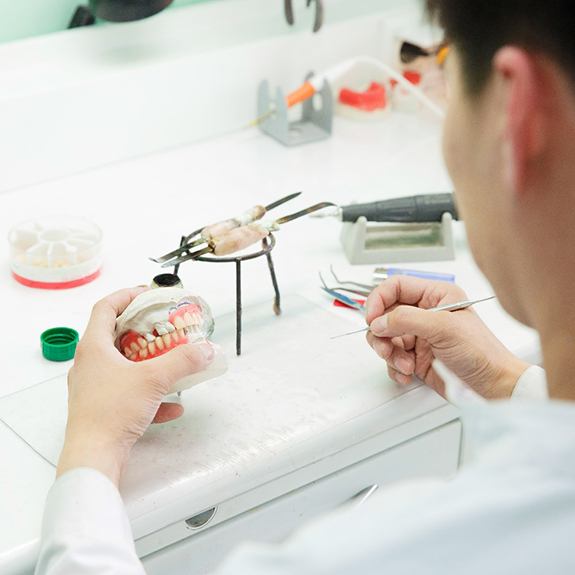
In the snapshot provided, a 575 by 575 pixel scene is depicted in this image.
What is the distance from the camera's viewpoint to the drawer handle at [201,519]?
1.03 meters

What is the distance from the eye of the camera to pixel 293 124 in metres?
1.79

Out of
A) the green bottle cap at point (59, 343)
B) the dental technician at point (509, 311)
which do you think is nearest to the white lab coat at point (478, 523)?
the dental technician at point (509, 311)

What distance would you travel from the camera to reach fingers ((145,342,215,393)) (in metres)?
0.99

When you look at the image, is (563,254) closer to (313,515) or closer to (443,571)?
(443,571)

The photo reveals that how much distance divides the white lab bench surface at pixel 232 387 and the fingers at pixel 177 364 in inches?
2.9

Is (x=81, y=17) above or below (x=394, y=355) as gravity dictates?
above

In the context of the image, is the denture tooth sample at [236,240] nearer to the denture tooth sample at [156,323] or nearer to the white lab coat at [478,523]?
the denture tooth sample at [156,323]

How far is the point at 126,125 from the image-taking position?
5.31 feet

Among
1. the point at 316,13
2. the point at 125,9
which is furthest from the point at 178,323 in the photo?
the point at 316,13

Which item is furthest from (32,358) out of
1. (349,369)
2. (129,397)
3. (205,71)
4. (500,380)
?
(205,71)

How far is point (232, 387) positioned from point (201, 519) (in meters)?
0.14

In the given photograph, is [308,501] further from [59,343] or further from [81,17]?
[81,17]

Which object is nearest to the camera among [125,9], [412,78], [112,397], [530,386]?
[112,397]

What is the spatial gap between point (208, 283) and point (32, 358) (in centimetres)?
25
